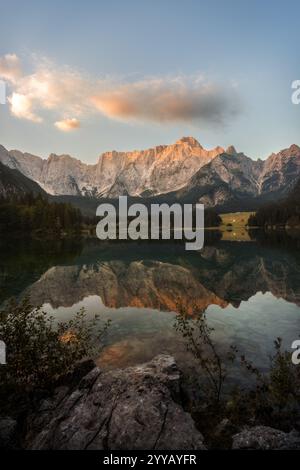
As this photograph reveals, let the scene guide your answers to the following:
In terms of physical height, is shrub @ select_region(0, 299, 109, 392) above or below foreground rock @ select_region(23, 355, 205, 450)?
above

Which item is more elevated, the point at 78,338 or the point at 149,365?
the point at 78,338

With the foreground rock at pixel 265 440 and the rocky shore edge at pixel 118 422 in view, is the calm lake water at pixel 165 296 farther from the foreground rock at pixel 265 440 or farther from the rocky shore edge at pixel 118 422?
the foreground rock at pixel 265 440

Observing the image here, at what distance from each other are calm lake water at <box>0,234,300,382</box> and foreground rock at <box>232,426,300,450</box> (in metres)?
8.41

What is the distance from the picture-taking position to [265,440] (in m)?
13.3

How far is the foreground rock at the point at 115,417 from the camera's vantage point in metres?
13.4

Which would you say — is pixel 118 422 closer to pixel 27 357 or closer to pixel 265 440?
pixel 265 440

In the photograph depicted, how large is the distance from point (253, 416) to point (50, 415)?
10317 mm

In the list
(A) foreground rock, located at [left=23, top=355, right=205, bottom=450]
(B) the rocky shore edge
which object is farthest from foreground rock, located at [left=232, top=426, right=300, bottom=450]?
(A) foreground rock, located at [left=23, top=355, right=205, bottom=450]

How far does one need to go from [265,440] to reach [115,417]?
6.34 meters

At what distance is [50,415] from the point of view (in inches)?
625

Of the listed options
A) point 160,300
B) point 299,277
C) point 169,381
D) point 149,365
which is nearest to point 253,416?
point 169,381

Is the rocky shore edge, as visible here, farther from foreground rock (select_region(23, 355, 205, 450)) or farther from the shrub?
the shrub

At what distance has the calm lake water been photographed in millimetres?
30734
